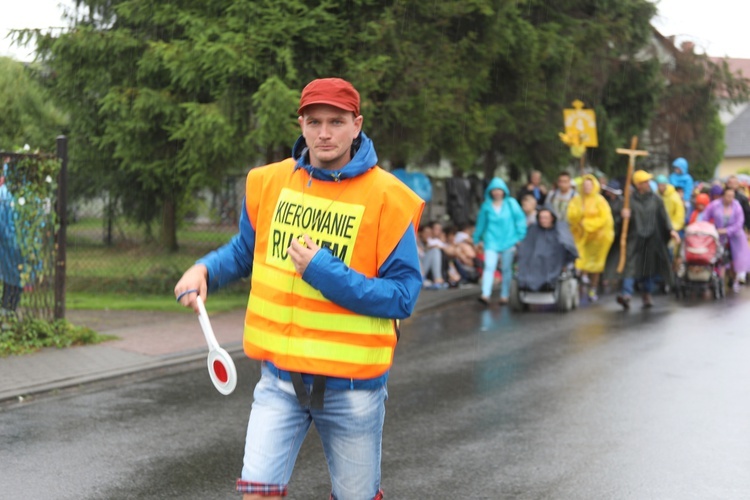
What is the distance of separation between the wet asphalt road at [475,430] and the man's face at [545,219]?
133 inches

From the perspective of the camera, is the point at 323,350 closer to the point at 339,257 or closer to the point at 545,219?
the point at 339,257

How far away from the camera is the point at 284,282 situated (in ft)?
11.7

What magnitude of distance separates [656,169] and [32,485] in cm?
3370

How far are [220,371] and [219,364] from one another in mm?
30

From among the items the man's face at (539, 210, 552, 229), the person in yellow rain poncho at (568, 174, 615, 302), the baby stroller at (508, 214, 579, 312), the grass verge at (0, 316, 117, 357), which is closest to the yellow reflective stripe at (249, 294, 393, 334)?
the grass verge at (0, 316, 117, 357)

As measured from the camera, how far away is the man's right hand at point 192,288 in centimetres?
353

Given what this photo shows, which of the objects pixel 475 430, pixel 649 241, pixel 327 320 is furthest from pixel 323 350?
pixel 649 241

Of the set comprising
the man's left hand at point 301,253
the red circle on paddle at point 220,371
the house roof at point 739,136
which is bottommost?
the red circle on paddle at point 220,371

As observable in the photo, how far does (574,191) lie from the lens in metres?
17.3

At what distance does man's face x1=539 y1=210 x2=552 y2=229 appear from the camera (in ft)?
46.6

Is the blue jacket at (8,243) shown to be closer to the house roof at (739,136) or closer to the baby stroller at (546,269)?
the baby stroller at (546,269)

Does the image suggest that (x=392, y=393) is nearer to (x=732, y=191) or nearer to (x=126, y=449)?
(x=126, y=449)

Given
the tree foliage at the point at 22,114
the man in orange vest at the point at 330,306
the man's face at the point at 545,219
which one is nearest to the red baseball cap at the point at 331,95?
the man in orange vest at the point at 330,306

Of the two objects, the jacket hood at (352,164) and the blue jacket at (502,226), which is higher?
the jacket hood at (352,164)
